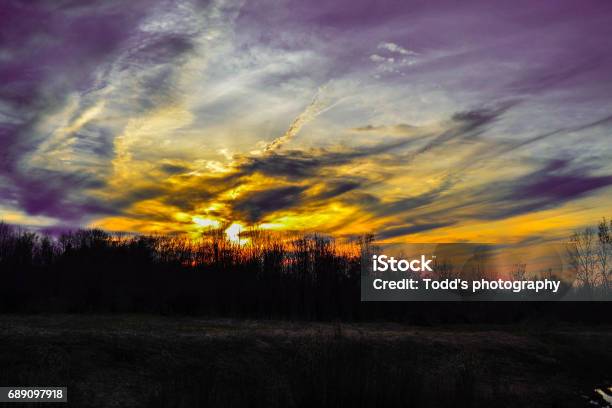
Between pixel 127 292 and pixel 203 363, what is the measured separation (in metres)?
35.8

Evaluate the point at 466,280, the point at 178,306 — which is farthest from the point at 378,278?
the point at 178,306

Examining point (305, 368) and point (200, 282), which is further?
point (200, 282)

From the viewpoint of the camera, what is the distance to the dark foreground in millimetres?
10312

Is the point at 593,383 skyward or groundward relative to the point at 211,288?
groundward

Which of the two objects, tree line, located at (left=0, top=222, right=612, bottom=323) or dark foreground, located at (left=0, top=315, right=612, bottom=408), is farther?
tree line, located at (left=0, top=222, right=612, bottom=323)

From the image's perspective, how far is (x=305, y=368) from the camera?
10.7 m

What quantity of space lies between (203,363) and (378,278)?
1988 inches

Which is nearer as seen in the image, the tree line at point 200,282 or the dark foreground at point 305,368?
the dark foreground at point 305,368

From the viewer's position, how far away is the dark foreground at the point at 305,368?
10.3 meters

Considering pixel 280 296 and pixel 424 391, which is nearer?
pixel 424 391

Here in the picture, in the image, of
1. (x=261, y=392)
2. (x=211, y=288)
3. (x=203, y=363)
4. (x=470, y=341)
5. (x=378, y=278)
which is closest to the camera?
(x=261, y=392)

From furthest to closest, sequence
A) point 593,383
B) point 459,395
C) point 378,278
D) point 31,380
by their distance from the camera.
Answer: point 378,278, point 593,383, point 31,380, point 459,395

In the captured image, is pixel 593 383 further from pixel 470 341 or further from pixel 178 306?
pixel 178 306

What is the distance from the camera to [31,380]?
12602mm
